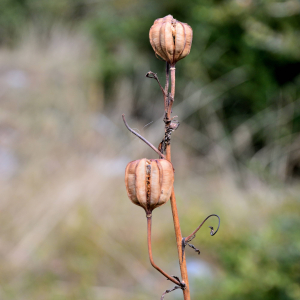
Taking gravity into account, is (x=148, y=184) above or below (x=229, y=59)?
below

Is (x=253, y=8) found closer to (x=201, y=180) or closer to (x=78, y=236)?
(x=201, y=180)

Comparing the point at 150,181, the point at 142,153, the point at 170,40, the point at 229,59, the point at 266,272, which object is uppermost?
the point at 229,59

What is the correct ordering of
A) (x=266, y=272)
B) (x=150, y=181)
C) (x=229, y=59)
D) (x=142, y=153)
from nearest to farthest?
(x=150, y=181)
(x=266, y=272)
(x=142, y=153)
(x=229, y=59)

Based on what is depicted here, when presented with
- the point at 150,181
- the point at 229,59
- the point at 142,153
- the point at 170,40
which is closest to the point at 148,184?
the point at 150,181

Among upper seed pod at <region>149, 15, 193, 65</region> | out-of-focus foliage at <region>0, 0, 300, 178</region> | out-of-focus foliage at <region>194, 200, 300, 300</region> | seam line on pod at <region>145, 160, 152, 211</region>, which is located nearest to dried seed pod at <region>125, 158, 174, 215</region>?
seam line on pod at <region>145, 160, 152, 211</region>

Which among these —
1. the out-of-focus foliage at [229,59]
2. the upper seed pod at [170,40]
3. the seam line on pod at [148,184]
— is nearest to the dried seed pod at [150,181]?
the seam line on pod at [148,184]

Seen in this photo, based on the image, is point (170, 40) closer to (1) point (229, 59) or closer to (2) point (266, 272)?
(2) point (266, 272)

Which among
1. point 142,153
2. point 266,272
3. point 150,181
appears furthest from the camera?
point 142,153
